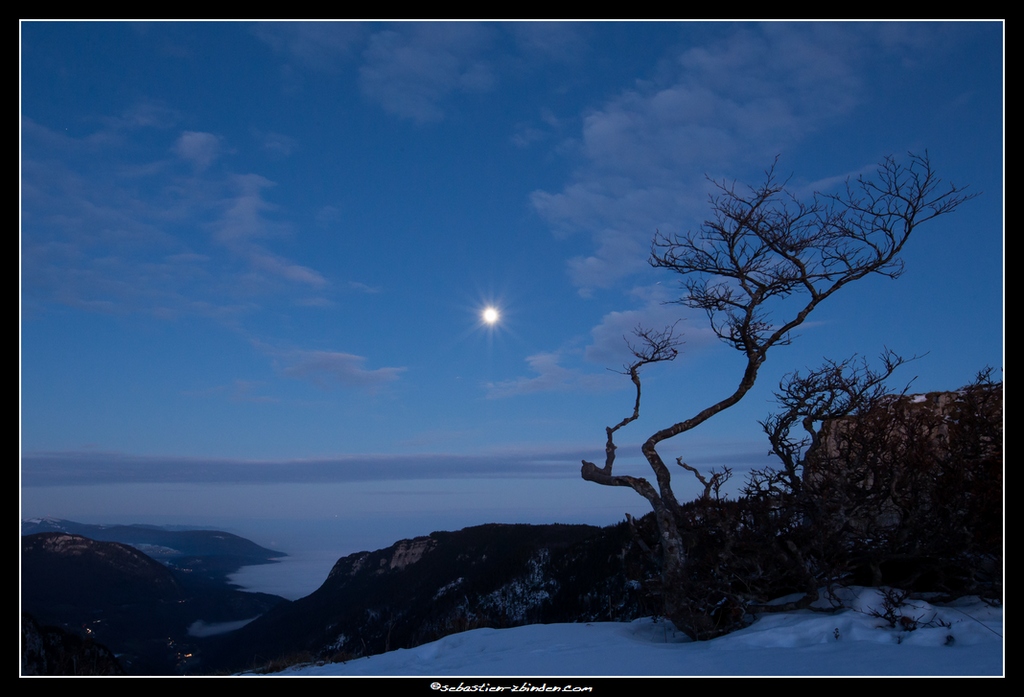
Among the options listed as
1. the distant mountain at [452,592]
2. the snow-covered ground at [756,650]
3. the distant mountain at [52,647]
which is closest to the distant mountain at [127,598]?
the distant mountain at [452,592]

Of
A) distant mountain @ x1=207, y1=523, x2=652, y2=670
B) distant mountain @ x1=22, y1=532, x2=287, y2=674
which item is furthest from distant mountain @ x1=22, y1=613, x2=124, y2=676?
distant mountain @ x1=22, y1=532, x2=287, y2=674

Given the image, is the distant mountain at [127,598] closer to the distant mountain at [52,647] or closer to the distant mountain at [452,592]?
the distant mountain at [452,592]

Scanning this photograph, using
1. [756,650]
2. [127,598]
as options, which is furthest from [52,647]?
[127,598]

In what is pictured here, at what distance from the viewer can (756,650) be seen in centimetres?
577

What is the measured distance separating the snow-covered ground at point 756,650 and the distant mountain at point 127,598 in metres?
52.0

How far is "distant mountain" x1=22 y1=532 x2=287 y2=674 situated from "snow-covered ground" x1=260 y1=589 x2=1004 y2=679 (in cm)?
5196

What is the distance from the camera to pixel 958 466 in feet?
27.2

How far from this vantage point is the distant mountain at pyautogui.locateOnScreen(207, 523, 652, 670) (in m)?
12.8

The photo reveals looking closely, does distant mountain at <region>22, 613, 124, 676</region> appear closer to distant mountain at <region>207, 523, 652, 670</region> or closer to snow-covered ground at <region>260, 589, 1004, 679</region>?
distant mountain at <region>207, 523, 652, 670</region>

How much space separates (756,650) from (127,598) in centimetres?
8682

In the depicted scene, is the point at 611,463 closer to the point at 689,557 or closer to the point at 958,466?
the point at 689,557

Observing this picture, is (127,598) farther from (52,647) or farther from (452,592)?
(52,647)

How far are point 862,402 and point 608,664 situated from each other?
669cm
